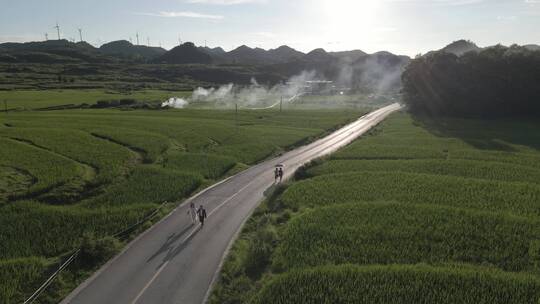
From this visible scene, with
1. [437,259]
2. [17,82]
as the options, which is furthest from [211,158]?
[17,82]

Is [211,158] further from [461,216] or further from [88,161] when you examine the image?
[461,216]

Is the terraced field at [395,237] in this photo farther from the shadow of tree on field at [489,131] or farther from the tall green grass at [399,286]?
the shadow of tree on field at [489,131]

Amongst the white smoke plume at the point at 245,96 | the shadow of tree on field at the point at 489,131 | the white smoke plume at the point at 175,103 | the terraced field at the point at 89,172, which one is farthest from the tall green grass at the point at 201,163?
the white smoke plume at the point at 245,96

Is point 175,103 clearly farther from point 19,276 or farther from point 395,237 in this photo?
point 395,237

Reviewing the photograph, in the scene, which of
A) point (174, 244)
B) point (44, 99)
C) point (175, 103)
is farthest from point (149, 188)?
point (44, 99)

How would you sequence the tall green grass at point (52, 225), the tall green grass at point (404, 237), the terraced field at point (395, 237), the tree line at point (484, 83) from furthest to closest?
the tree line at point (484, 83)
the tall green grass at point (52, 225)
the tall green grass at point (404, 237)
the terraced field at point (395, 237)

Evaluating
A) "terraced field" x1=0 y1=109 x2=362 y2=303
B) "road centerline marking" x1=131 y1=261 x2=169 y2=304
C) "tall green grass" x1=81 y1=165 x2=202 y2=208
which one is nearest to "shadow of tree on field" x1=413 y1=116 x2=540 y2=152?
"terraced field" x1=0 y1=109 x2=362 y2=303
